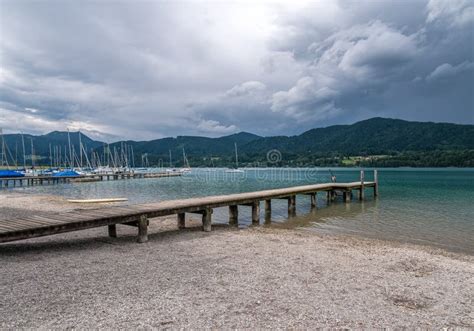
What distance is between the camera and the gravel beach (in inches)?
214

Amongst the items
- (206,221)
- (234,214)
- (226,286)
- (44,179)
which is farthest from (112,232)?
(44,179)

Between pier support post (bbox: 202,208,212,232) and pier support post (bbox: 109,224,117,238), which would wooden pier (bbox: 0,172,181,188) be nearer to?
pier support post (bbox: 109,224,117,238)

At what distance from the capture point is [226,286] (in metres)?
7.06

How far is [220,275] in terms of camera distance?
7.87 metres

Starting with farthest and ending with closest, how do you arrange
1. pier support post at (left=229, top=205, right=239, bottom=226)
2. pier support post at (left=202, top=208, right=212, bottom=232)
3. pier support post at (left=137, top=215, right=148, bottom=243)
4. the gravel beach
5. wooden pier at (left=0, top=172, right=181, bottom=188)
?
1. wooden pier at (left=0, top=172, right=181, bottom=188)
2. pier support post at (left=229, top=205, right=239, bottom=226)
3. pier support post at (left=202, top=208, right=212, bottom=232)
4. pier support post at (left=137, top=215, right=148, bottom=243)
5. the gravel beach

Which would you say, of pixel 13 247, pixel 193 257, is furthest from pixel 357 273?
pixel 13 247

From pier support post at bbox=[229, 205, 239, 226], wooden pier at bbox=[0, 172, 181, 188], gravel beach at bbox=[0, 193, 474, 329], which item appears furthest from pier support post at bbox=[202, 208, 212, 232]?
wooden pier at bbox=[0, 172, 181, 188]

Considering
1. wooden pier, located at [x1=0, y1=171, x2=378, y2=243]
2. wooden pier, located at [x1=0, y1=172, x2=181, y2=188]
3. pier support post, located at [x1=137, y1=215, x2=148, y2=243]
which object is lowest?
wooden pier, located at [x1=0, y1=172, x2=181, y2=188]

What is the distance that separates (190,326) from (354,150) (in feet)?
653

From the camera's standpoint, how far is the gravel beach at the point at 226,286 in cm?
543

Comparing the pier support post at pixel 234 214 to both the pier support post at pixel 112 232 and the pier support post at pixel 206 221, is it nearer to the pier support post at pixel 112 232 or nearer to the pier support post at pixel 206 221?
the pier support post at pixel 206 221

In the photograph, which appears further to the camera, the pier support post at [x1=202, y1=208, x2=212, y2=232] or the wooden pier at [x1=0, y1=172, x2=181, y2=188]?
the wooden pier at [x1=0, y1=172, x2=181, y2=188]

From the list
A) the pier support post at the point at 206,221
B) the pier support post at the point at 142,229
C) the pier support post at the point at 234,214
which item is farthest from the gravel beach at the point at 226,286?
the pier support post at the point at 234,214

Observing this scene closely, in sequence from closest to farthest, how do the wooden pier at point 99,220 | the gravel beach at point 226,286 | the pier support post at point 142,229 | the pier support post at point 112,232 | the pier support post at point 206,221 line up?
the gravel beach at point 226,286, the wooden pier at point 99,220, the pier support post at point 142,229, the pier support post at point 112,232, the pier support post at point 206,221
